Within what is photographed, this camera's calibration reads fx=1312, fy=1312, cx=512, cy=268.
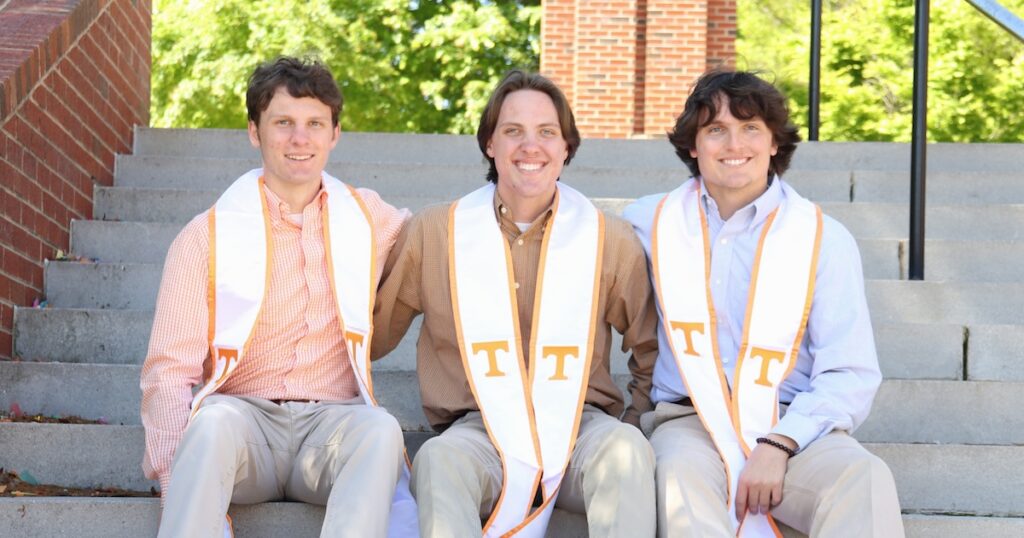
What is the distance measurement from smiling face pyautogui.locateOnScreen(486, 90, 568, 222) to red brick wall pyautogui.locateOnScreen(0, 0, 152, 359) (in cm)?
192

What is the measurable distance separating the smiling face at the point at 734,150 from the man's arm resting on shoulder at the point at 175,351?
1.57m

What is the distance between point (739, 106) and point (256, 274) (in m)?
1.57

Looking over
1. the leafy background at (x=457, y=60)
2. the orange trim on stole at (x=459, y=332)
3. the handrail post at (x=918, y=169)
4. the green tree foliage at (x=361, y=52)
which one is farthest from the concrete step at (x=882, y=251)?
the green tree foliage at (x=361, y=52)

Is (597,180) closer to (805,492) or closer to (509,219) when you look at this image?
(509,219)

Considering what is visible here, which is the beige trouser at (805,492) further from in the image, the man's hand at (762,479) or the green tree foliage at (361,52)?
the green tree foliage at (361,52)

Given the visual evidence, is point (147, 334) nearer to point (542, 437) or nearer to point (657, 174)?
point (542, 437)

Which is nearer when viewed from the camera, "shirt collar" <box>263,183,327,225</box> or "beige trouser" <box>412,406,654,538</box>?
"beige trouser" <box>412,406,654,538</box>

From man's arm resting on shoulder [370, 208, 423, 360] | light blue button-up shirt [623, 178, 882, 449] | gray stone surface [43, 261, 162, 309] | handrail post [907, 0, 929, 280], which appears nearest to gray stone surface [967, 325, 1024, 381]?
handrail post [907, 0, 929, 280]

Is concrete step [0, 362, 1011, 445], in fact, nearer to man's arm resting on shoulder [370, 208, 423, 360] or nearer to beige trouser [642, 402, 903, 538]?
man's arm resting on shoulder [370, 208, 423, 360]

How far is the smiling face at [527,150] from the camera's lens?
Result: 161 inches

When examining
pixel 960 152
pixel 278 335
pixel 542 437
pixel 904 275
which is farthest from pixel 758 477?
pixel 960 152

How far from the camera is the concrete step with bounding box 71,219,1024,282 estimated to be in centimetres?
551

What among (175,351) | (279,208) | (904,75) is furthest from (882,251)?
(904,75)

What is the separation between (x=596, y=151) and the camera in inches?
280
